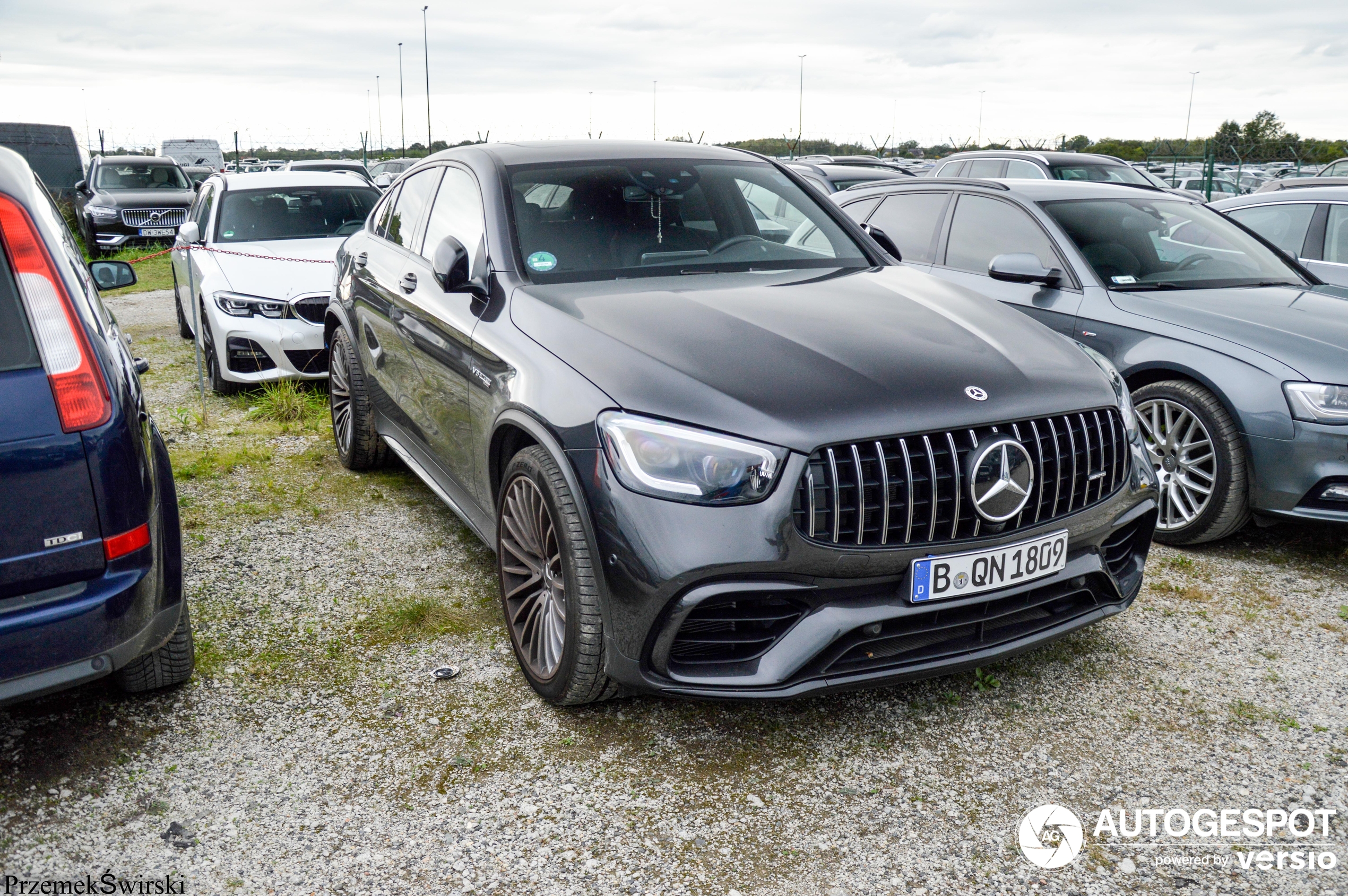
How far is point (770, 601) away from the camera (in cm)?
266

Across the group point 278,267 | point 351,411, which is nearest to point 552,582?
point 351,411

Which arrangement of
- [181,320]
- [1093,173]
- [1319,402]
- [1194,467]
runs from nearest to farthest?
[1319,402] < [1194,467] < [181,320] < [1093,173]

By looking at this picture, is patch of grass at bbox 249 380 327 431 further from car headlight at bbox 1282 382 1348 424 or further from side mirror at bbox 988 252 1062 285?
car headlight at bbox 1282 382 1348 424

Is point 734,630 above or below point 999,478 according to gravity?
below

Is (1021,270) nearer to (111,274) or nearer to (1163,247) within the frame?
(1163,247)

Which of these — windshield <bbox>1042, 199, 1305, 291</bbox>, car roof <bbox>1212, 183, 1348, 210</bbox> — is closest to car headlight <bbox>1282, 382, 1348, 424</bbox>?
windshield <bbox>1042, 199, 1305, 291</bbox>

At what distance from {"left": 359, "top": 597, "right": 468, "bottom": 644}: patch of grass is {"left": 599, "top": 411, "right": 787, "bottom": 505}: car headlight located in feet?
4.67

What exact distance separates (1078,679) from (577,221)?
238 cm

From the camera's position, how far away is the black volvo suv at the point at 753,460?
103 inches

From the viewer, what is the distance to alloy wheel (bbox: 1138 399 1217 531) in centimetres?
442

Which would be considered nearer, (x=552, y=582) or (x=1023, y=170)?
(x=552, y=582)

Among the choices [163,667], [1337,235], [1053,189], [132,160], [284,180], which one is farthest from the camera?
[132,160]

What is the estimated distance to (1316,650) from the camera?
3.64 meters

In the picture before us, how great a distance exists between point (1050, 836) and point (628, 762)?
1138 mm
